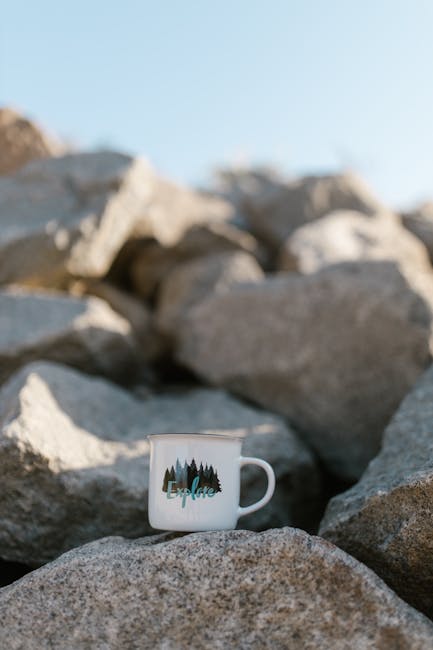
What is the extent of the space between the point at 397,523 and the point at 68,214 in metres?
2.33

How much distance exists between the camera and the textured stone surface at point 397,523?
1627 mm

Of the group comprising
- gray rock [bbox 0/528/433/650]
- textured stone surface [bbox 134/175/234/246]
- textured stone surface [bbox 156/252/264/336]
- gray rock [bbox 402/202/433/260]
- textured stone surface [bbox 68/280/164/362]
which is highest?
gray rock [bbox 0/528/433/650]

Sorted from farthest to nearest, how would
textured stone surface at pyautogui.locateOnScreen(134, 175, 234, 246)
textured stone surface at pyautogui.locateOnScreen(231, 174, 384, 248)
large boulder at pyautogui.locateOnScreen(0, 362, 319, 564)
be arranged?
textured stone surface at pyautogui.locateOnScreen(231, 174, 384, 248), textured stone surface at pyautogui.locateOnScreen(134, 175, 234, 246), large boulder at pyautogui.locateOnScreen(0, 362, 319, 564)

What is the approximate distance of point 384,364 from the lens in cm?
277

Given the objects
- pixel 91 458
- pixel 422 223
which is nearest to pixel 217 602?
pixel 91 458

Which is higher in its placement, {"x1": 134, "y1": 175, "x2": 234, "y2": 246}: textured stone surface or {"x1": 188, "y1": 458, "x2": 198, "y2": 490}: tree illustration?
{"x1": 188, "y1": 458, "x2": 198, "y2": 490}: tree illustration

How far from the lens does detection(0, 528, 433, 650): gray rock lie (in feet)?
4.60

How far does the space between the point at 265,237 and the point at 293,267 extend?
35.7 inches

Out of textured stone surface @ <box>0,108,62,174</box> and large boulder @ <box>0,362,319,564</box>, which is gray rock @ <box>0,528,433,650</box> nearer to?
large boulder @ <box>0,362,319,564</box>

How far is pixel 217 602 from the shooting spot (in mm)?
1446

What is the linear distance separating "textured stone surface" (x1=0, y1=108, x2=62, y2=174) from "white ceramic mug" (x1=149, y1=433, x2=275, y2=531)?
291cm

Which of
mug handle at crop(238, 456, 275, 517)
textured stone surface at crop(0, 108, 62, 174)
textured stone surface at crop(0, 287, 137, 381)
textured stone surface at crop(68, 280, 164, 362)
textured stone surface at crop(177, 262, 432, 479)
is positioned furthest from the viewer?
textured stone surface at crop(0, 108, 62, 174)

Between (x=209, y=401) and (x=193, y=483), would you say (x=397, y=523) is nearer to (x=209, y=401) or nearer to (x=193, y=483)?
(x=193, y=483)

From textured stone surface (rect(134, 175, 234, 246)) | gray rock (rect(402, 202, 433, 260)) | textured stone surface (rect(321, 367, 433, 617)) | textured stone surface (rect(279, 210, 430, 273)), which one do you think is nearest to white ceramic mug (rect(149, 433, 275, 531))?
textured stone surface (rect(321, 367, 433, 617))
